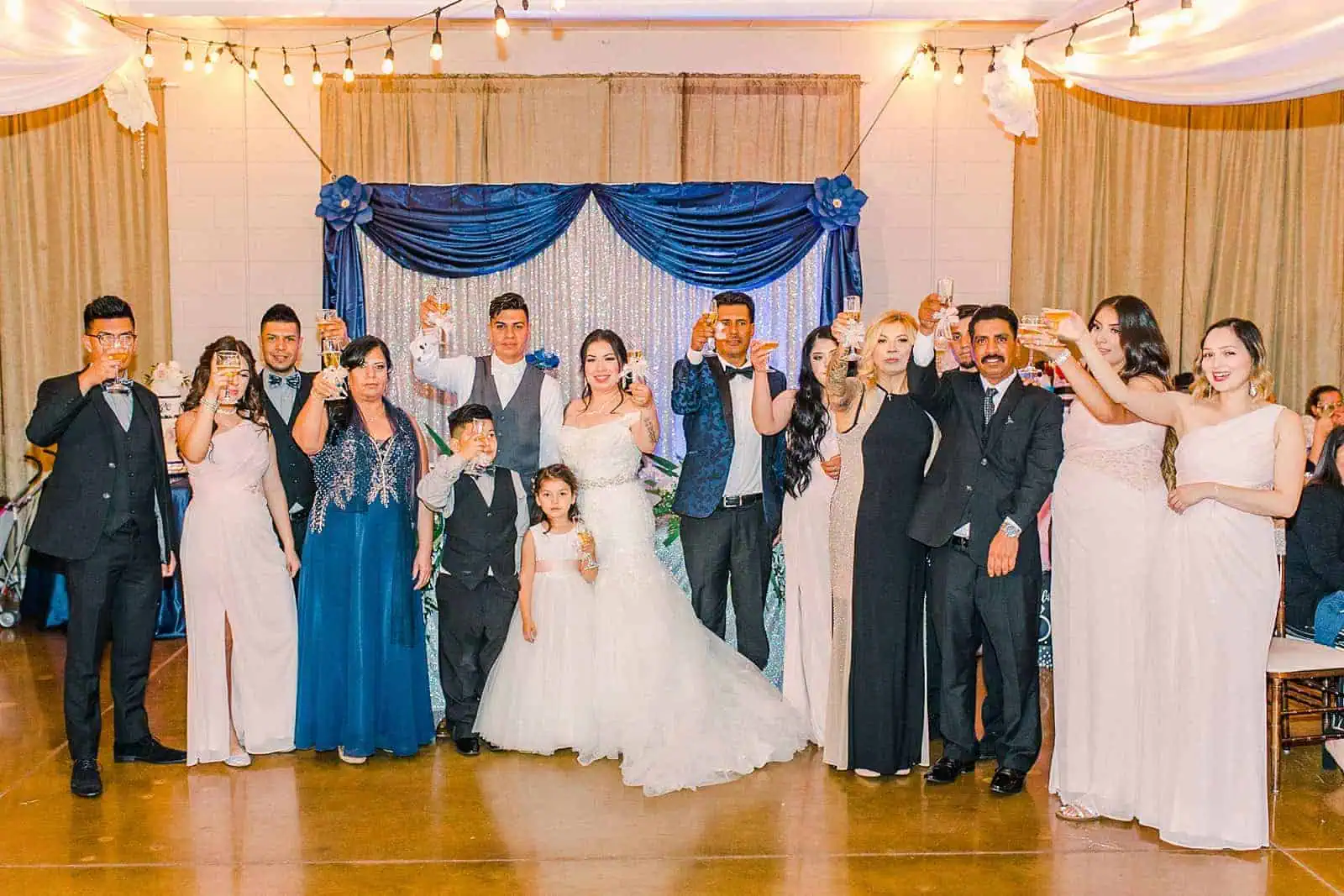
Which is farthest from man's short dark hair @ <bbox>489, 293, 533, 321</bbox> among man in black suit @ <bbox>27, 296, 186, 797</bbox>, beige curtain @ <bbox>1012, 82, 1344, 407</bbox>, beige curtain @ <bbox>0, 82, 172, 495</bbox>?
beige curtain @ <bbox>1012, 82, 1344, 407</bbox>

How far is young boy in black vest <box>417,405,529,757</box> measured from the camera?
5027 millimetres

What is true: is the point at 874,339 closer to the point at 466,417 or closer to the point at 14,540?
the point at 466,417

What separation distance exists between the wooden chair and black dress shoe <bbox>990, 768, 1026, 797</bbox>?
3.12 ft

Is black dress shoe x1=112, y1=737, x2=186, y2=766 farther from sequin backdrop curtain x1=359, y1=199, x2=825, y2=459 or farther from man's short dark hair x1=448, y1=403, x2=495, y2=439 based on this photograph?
sequin backdrop curtain x1=359, y1=199, x2=825, y2=459

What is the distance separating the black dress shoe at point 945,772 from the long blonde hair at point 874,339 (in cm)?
143

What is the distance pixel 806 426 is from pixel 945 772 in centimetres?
143

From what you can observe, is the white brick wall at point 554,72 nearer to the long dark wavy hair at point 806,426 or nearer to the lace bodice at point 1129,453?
the long dark wavy hair at point 806,426

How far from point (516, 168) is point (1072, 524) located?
533 cm

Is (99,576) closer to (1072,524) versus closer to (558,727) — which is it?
(558,727)

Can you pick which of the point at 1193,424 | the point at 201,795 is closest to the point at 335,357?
the point at 201,795

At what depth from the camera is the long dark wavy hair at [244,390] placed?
15.6 ft

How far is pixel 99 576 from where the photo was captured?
4648 mm

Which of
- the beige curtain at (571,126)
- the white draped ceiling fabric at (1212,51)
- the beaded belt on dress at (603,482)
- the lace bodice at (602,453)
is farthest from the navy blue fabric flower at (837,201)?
the beaded belt on dress at (603,482)

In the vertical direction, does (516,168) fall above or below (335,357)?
above
